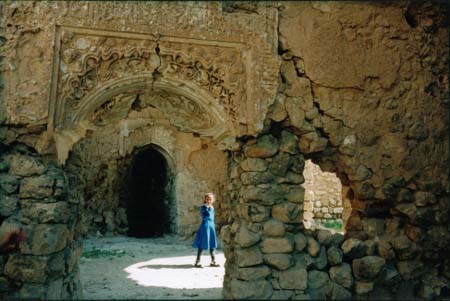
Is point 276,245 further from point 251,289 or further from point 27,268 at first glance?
point 27,268

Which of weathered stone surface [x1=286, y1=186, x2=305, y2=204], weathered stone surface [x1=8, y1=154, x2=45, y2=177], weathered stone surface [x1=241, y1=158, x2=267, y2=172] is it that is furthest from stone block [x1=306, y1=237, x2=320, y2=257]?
weathered stone surface [x1=8, y1=154, x2=45, y2=177]

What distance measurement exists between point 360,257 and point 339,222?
7120 mm

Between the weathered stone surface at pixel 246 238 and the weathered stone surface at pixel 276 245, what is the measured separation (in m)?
0.09

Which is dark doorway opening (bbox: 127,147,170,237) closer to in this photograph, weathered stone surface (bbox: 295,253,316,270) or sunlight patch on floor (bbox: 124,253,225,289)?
sunlight patch on floor (bbox: 124,253,225,289)

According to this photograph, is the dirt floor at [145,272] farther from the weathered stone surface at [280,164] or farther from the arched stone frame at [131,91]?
the arched stone frame at [131,91]

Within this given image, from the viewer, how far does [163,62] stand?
3.77m

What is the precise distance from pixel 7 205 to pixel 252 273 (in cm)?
229

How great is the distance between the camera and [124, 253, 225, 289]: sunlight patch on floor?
200 inches

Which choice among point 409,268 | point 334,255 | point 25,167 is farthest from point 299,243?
point 25,167

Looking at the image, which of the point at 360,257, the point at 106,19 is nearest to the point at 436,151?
the point at 360,257

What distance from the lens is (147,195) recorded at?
12219 millimetres

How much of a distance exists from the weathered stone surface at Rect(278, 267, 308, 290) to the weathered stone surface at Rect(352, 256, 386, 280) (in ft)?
1.90

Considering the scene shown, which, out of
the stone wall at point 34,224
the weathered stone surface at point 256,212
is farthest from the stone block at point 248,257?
the stone wall at point 34,224

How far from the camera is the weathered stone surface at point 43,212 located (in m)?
3.32
